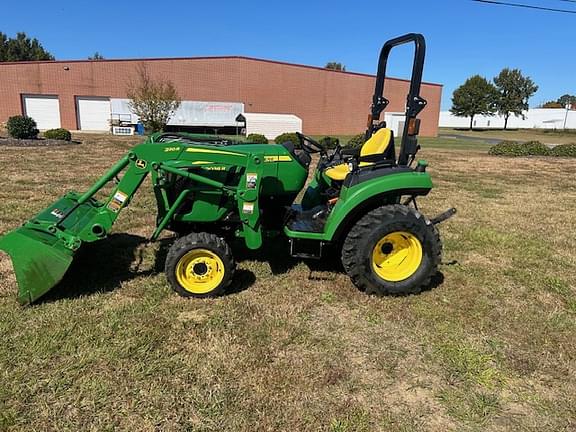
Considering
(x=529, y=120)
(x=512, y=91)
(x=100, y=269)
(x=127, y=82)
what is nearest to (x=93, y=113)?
(x=127, y=82)

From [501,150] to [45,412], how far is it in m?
19.7

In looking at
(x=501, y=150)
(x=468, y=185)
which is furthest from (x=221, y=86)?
(x=468, y=185)

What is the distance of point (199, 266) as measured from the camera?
3.93 metres

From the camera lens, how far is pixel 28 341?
3.12 metres

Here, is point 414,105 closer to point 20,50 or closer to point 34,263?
point 34,263

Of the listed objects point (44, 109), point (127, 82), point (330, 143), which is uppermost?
point (127, 82)

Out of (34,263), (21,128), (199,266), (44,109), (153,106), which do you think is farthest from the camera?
(44,109)

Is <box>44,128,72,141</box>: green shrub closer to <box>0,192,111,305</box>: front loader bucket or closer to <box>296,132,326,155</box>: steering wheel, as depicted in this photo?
<box>0,192,111,305</box>: front loader bucket

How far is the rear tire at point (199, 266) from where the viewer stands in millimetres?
3834

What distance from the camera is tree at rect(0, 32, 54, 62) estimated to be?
2456 inches

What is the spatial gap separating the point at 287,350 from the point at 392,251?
154 cm

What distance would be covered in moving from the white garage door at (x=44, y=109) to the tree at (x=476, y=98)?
175 ft

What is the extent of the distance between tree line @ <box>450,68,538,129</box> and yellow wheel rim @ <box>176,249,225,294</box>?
69.6 m

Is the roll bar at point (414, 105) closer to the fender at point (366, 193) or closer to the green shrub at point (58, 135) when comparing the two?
the fender at point (366, 193)
